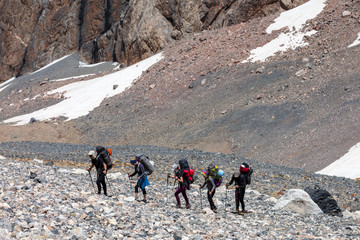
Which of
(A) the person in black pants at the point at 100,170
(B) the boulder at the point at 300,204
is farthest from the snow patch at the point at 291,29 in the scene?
(A) the person in black pants at the point at 100,170

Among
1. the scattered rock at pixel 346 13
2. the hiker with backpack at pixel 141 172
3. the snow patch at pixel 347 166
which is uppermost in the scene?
the hiker with backpack at pixel 141 172

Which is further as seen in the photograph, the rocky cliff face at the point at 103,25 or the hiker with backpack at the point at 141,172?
the rocky cliff face at the point at 103,25

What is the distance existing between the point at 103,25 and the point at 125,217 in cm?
7270

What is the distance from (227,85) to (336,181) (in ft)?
73.0

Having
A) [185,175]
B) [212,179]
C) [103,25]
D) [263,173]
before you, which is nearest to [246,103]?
[263,173]

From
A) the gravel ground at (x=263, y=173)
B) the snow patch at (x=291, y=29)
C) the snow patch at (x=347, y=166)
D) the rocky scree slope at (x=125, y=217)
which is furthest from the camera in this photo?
the snow patch at (x=291, y=29)

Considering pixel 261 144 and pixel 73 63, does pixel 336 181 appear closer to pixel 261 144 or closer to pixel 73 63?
pixel 261 144

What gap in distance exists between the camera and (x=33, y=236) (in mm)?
9328

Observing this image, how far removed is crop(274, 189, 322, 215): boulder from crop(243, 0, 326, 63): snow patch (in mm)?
30240

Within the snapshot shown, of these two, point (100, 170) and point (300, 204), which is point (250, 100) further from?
point (100, 170)

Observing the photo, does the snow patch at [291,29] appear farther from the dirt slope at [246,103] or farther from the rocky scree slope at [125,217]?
the rocky scree slope at [125,217]

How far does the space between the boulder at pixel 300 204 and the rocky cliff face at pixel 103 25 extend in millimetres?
41771

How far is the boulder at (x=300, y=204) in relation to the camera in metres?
16.0

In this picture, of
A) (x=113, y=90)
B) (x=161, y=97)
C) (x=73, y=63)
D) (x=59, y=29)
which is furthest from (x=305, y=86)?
(x=59, y=29)
